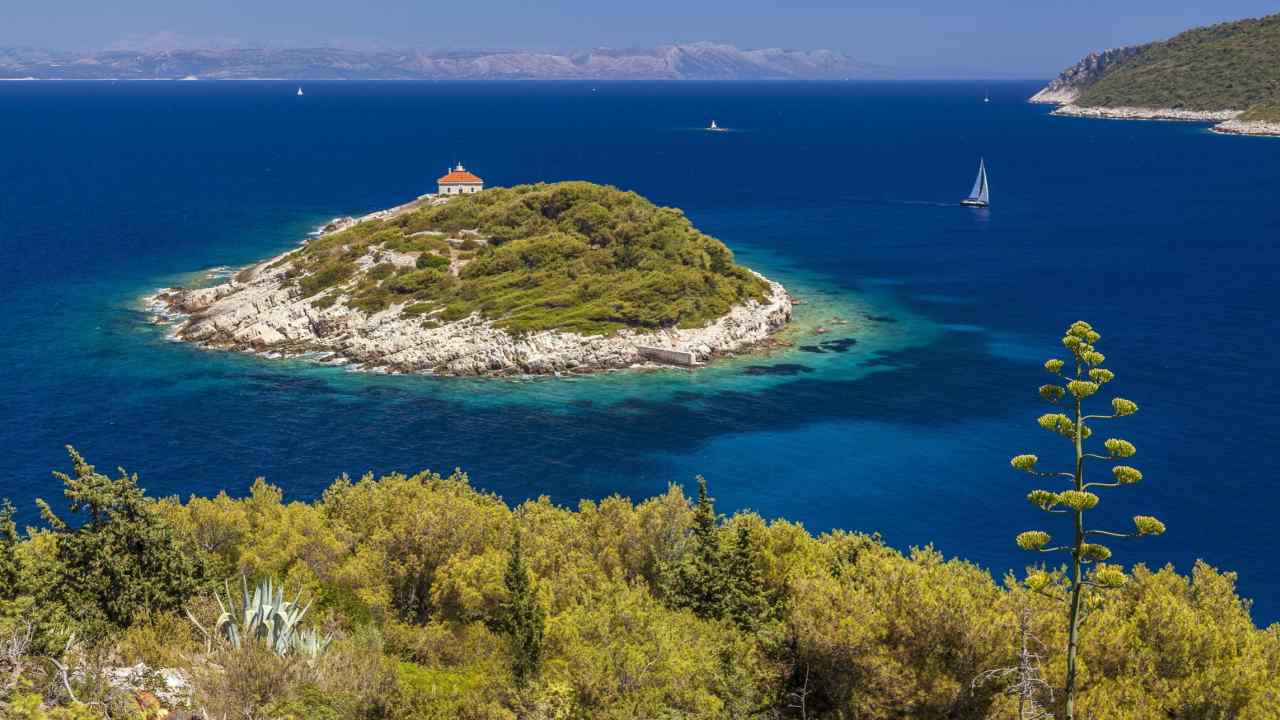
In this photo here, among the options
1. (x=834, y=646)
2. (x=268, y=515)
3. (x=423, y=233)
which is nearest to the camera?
(x=834, y=646)

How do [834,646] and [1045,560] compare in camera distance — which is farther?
[1045,560]

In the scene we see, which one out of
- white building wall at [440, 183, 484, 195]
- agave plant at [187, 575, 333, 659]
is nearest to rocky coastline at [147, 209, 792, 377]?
white building wall at [440, 183, 484, 195]

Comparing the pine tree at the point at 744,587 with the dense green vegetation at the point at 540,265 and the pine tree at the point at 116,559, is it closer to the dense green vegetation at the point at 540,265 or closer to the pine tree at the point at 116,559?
the pine tree at the point at 116,559

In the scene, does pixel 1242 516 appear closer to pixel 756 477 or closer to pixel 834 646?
pixel 756 477

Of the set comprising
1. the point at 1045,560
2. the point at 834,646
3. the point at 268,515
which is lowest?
the point at 1045,560

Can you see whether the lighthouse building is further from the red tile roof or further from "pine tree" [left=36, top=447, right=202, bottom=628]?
"pine tree" [left=36, top=447, right=202, bottom=628]

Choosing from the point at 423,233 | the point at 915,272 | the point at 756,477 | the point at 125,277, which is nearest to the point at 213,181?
the point at 125,277
